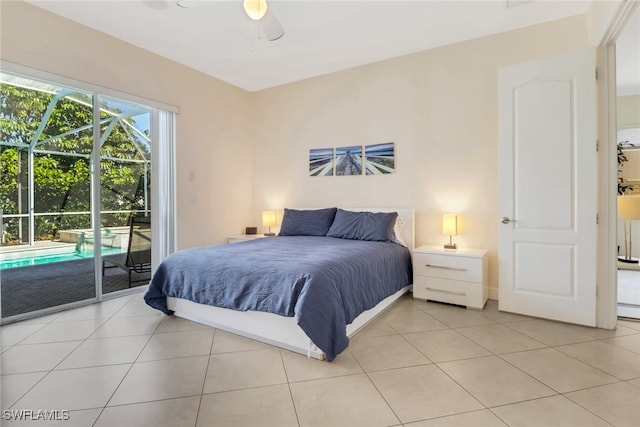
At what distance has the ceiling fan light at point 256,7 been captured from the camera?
221 centimetres

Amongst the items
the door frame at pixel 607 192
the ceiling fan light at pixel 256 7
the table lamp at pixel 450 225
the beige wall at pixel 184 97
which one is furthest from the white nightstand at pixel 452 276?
the beige wall at pixel 184 97

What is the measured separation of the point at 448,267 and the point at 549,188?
3.76ft

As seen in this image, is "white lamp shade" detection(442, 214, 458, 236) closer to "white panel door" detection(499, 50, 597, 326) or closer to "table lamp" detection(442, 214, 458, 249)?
"table lamp" detection(442, 214, 458, 249)

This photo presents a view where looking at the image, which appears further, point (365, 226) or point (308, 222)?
point (308, 222)

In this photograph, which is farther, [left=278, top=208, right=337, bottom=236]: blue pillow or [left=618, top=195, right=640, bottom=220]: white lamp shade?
[left=278, top=208, right=337, bottom=236]: blue pillow

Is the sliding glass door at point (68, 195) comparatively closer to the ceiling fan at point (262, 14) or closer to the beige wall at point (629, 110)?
the ceiling fan at point (262, 14)

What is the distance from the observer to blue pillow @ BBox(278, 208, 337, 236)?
13.2 feet

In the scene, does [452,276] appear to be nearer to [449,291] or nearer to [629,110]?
[449,291]

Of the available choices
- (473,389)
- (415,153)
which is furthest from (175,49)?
(473,389)

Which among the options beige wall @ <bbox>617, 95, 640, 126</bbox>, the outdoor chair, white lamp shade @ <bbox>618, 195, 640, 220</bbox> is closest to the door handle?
white lamp shade @ <bbox>618, 195, 640, 220</bbox>

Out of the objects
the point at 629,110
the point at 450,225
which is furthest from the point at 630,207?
the point at 450,225

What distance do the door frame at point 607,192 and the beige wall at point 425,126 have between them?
2.10ft

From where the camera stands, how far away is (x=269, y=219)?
15.5ft

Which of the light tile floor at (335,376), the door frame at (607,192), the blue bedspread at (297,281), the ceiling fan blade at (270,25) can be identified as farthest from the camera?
the door frame at (607,192)
